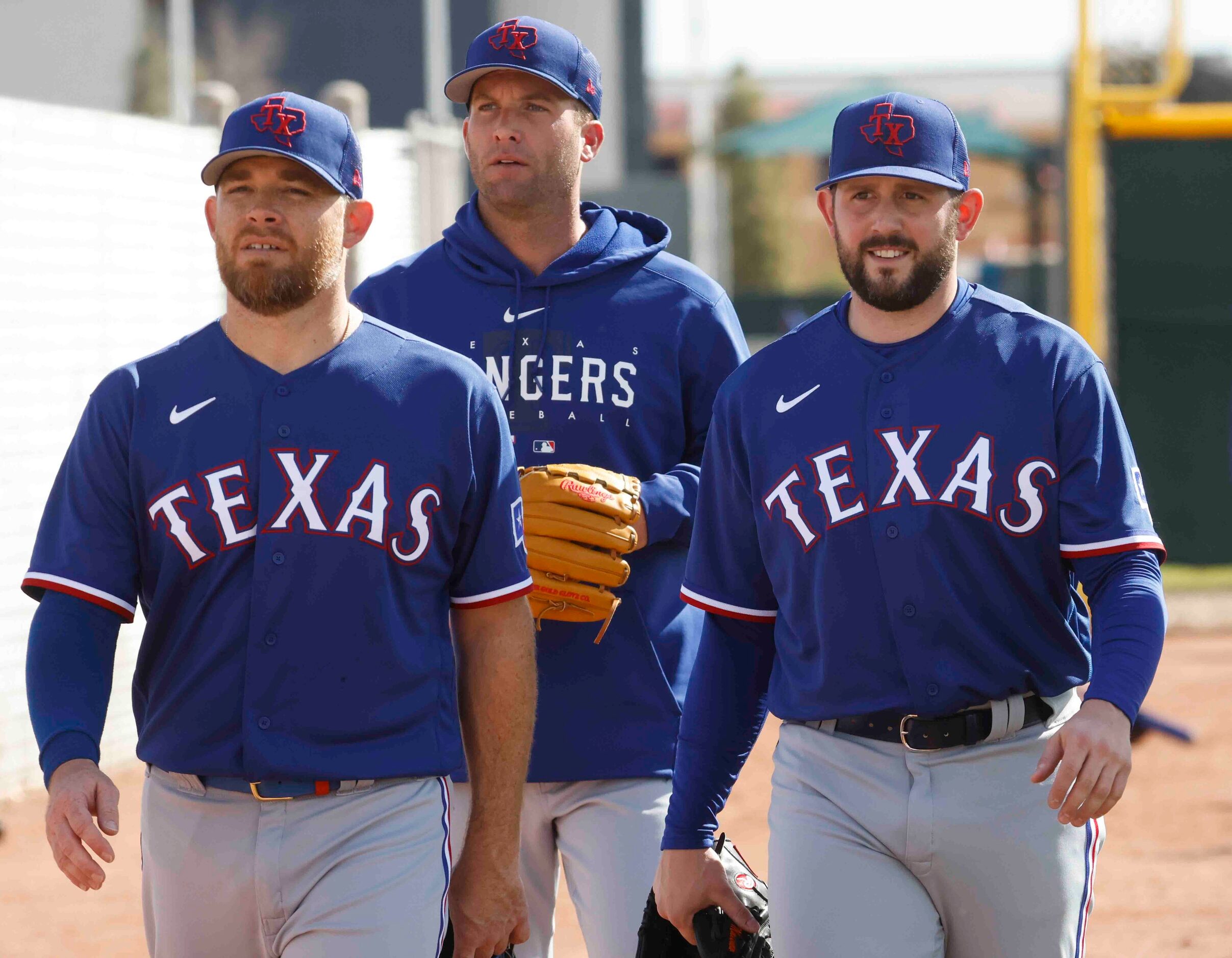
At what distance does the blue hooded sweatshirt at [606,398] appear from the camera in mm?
3664

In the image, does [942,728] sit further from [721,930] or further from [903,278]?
[903,278]

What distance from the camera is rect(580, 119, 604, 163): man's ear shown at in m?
3.82

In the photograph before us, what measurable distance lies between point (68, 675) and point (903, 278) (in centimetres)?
154

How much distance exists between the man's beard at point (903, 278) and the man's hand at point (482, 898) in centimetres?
114

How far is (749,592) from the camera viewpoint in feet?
10.4

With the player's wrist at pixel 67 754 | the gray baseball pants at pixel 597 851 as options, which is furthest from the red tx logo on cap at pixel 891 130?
the player's wrist at pixel 67 754

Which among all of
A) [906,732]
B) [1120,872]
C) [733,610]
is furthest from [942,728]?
[1120,872]

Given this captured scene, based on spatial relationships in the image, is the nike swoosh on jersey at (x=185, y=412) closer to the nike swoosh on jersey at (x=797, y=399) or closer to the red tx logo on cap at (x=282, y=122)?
the red tx logo on cap at (x=282, y=122)

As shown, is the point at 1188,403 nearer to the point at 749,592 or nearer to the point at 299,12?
the point at 749,592

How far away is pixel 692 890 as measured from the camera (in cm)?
318

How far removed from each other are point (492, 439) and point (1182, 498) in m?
13.3

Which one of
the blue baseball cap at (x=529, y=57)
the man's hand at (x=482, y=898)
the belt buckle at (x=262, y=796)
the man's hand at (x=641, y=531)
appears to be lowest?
the man's hand at (x=482, y=898)

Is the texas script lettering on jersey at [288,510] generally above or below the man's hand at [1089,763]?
above

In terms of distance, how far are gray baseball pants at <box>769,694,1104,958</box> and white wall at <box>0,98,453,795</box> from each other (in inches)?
205
